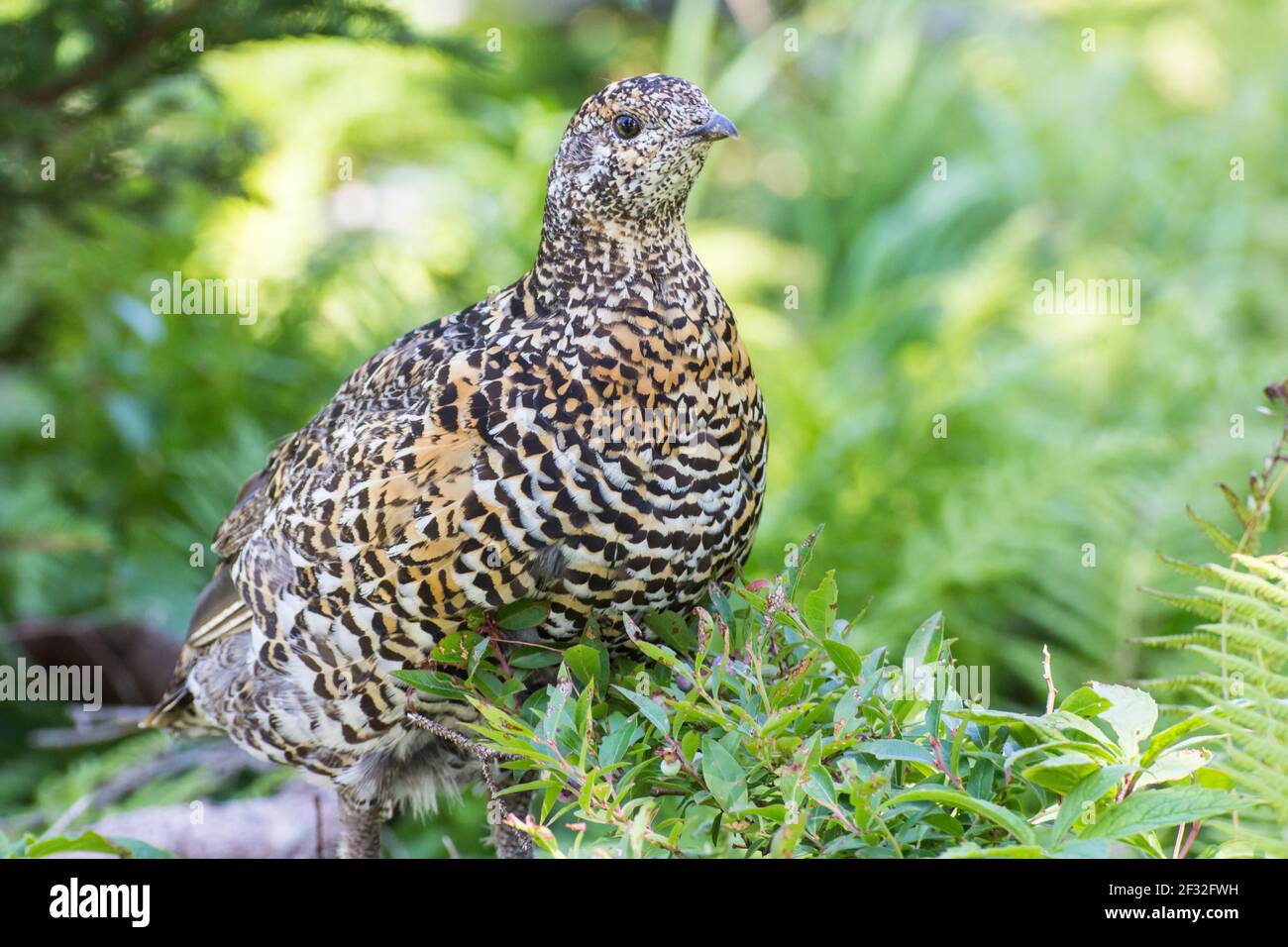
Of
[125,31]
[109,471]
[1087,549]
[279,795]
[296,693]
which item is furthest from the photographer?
[109,471]

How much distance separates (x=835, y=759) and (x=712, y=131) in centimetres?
95

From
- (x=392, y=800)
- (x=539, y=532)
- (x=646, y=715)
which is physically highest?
(x=539, y=532)

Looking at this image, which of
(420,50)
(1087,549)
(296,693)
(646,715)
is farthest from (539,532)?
(1087,549)

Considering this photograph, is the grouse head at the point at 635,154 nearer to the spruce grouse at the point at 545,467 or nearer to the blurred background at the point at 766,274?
the spruce grouse at the point at 545,467

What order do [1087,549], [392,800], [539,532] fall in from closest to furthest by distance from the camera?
1. [539,532]
2. [392,800]
3. [1087,549]

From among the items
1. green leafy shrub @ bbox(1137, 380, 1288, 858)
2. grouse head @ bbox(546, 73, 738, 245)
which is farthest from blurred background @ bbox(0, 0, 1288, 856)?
grouse head @ bbox(546, 73, 738, 245)

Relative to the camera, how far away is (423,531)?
203 centimetres

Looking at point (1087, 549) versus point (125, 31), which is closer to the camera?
point (125, 31)

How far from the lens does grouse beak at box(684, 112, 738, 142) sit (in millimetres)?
2049

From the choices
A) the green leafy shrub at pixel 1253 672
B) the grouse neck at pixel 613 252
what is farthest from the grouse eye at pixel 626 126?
the green leafy shrub at pixel 1253 672

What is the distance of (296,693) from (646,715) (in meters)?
0.88

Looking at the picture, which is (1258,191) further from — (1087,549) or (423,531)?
→ (423,531)

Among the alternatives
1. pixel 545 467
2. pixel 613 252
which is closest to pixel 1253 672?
pixel 545 467

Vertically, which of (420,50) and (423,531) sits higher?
(420,50)
